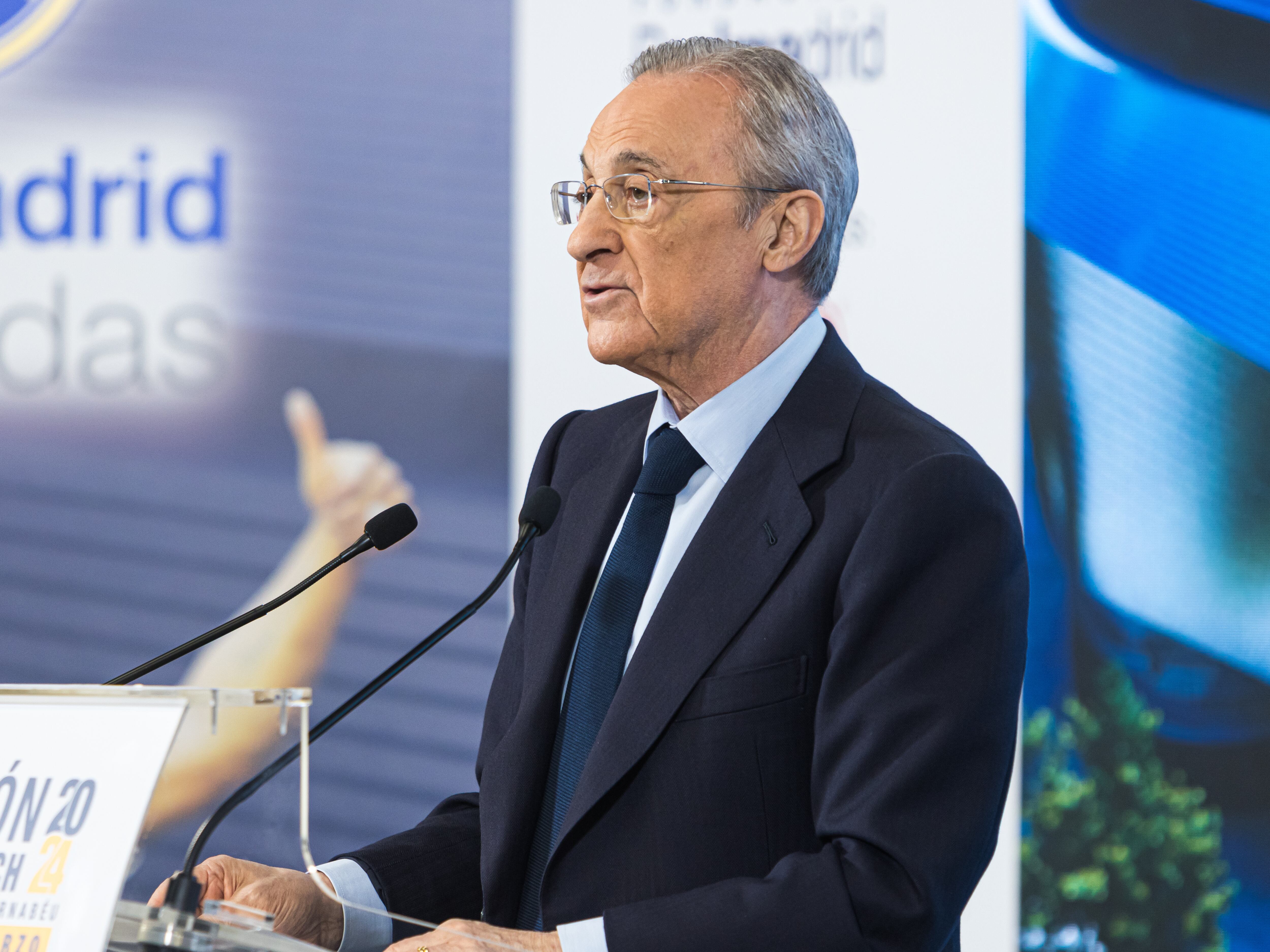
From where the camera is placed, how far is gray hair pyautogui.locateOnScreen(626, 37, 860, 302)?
1.59 meters

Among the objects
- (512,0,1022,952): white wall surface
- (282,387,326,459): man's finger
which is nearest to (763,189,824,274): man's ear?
(512,0,1022,952): white wall surface

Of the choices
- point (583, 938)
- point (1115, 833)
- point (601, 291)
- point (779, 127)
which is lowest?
point (1115, 833)

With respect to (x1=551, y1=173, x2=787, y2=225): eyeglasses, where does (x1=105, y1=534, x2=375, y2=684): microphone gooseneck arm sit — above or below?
below

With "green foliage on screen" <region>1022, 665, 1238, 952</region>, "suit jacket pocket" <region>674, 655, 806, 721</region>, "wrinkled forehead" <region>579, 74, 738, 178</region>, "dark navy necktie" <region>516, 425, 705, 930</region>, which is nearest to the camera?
"suit jacket pocket" <region>674, 655, 806, 721</region>

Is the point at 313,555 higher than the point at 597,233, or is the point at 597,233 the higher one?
the point at 597,233

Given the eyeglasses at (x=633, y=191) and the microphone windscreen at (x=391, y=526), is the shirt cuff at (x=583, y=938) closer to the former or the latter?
the microphone windscreen at (x=391, y=526)

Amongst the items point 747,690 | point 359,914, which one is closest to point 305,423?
point 359,914

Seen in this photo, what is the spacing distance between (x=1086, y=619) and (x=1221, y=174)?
998mm

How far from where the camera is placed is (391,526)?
1454mm

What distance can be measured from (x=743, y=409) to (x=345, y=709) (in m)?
0.61

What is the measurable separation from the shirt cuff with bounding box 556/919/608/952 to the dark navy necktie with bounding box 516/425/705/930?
21cm

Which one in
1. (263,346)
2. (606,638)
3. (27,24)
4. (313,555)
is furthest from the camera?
(27,24)

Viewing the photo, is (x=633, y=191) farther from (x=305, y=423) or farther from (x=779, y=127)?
(x=305, y=423)

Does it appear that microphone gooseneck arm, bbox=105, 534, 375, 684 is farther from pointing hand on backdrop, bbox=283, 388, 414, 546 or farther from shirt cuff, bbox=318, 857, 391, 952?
pointing hand on backdrop, bbox=283, 388, 414, 546
